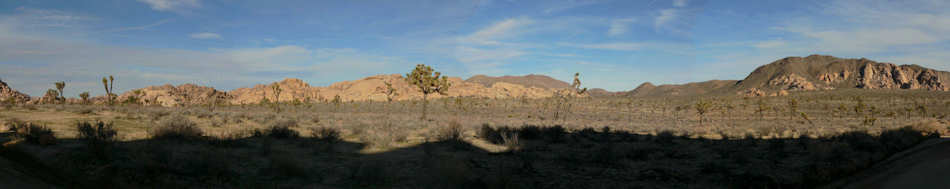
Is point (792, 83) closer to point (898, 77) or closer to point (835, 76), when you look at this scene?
point (835, 76)

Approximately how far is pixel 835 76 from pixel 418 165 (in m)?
200

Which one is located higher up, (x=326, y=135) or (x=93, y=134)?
(x=93, y=134)

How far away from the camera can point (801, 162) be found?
10359 millimetres

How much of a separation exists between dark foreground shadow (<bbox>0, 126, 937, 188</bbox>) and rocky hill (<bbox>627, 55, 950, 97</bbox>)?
154 m

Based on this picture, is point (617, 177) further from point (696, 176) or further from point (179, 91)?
point (179, 91)

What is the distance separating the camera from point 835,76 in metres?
152

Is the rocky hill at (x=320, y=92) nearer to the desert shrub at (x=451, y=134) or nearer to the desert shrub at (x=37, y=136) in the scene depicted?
the desert shrub at (x=451, y=134)

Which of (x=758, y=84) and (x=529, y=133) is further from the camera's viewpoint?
(x=758, y=84)

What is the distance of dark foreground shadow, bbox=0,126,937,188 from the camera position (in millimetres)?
6496

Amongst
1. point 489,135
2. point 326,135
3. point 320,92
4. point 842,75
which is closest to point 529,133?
point 489,135

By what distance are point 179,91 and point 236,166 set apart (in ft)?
398

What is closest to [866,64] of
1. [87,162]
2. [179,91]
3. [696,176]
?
[696,176]

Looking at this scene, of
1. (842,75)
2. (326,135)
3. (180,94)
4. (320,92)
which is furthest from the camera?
(842,75)

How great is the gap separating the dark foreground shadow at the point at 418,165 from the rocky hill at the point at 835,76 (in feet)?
504
